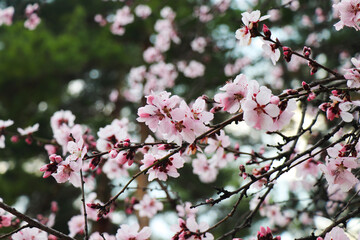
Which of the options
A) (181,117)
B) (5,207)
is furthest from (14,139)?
(181,117)

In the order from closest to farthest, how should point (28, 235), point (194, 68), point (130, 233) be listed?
point (130, 233) < point (28, 235) < point (194, 68)

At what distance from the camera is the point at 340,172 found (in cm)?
132

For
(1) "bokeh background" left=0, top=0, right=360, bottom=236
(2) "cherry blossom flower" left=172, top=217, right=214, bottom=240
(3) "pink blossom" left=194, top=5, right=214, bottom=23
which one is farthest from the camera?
(1) "bokeh background" left=0, top=0, right=360, bottom=236

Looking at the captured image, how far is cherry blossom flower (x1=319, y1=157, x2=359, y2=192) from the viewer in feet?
4.24

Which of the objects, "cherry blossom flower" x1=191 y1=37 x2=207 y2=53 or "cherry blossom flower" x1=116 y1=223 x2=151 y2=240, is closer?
"cherry blossom flower" x1=116 y1=223 x2=151 y2=240

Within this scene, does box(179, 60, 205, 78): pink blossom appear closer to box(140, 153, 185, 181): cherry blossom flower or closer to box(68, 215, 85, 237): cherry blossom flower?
box(68, 215, 85, 237): cherry blossom flower

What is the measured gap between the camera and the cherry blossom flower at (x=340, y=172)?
1.29 meters

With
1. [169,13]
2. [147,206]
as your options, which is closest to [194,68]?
[169,13]

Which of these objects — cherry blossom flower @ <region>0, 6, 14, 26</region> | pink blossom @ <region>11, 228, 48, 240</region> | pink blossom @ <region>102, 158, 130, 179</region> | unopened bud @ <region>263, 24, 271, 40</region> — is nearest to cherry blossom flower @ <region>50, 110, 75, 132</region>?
pink blossom @ <region>102, 158, 130, 179</region>

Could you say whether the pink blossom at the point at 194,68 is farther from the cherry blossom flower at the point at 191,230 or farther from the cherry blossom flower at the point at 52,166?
the cherry blossom flower at the point at 52,166

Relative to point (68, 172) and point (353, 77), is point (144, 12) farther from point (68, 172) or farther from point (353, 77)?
point (353, 77)

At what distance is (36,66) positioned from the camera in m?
7.04

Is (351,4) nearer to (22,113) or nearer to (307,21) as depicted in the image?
(307,21)

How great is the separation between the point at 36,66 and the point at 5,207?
6.46 meters
